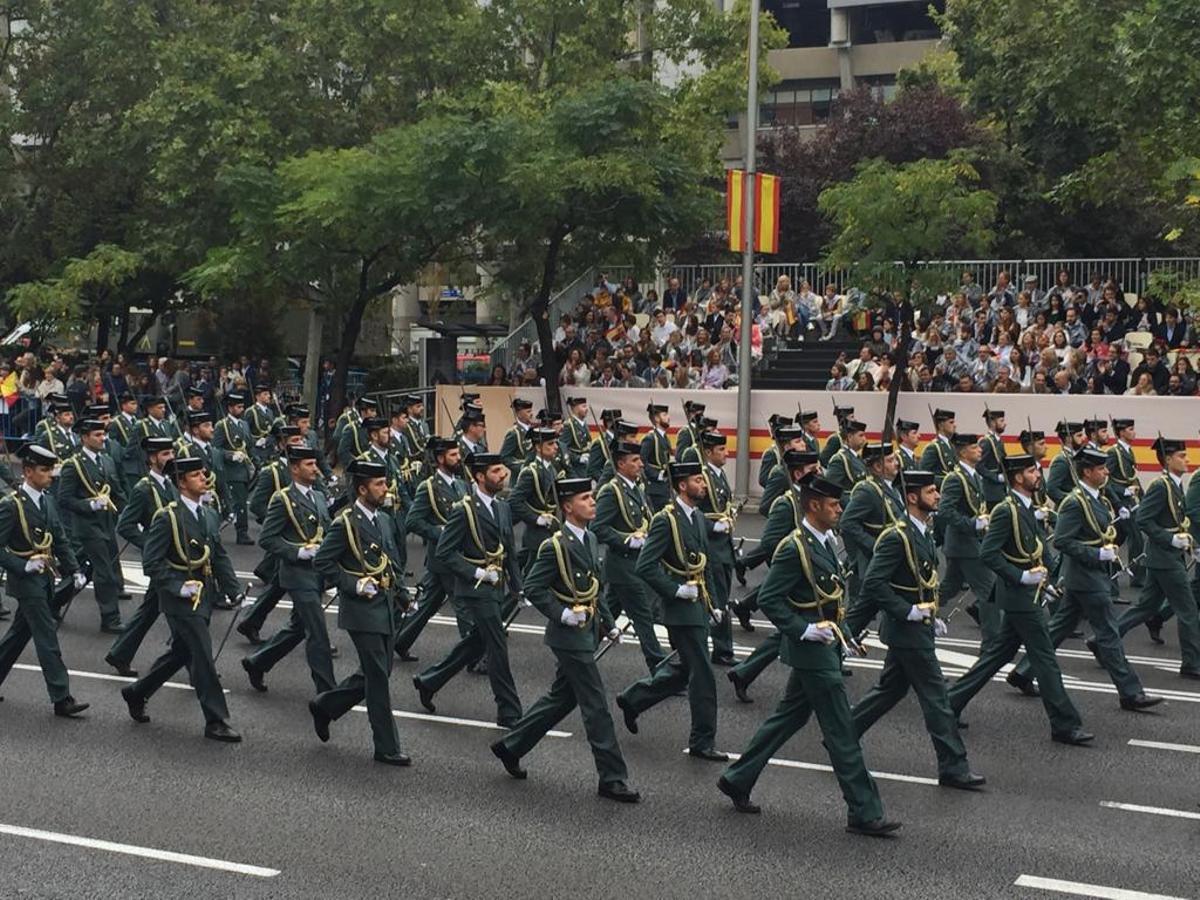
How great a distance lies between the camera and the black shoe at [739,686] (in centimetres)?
1245

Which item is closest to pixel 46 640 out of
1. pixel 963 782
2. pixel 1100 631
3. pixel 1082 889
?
pixel 963 782

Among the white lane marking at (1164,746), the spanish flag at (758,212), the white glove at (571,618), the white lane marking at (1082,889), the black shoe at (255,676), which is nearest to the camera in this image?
the white lane marking at (1082,889)

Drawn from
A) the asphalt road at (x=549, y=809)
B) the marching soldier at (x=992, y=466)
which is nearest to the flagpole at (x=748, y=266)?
the marching soldier at (x=992, y=466)

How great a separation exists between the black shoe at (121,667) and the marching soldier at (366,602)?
2445 mm

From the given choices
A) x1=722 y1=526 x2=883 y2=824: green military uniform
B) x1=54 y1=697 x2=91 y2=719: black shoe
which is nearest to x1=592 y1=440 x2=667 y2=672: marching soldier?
x1=722 y1=526 x2=883 y2=824: green military uniform

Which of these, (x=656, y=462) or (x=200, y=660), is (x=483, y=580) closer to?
(x=200, y=660)

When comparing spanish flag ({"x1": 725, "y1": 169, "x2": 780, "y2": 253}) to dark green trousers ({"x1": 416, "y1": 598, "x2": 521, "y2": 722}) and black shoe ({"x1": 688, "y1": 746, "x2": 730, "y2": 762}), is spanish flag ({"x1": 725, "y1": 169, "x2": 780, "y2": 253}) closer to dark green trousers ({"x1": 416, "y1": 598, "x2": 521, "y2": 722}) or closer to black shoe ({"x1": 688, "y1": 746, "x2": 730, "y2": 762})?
dark green trousers ({"x1": 416, "y1": 598, "x2": 521, "y2": 722})

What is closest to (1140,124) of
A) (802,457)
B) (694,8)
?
(694,8)

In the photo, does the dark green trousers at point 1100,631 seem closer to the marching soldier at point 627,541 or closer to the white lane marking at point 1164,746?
the white lane marking at point 1164,746

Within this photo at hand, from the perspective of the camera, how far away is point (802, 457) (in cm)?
1464

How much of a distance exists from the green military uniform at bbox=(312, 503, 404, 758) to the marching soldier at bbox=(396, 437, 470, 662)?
6.97 ft

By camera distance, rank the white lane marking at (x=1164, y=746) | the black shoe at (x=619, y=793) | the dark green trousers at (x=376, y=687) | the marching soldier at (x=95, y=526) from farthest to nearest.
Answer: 1. the marching soldier at (x=95, y=526)
2. the white lane marking at (x=1164, y=746)
3. the dark green trousers at (x=376, y=687)
4. the black shoe at (x=619, y=793)

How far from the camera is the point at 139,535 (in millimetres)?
13883

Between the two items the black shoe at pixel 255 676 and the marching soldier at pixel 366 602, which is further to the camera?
the black shoe at pixel 255 676
